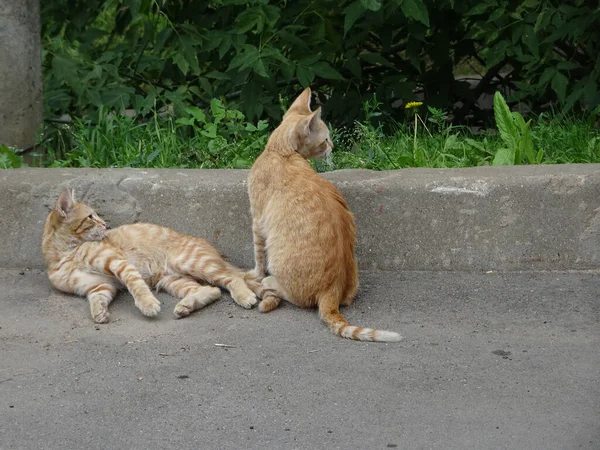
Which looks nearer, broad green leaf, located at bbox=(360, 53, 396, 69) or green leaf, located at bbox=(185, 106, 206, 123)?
green leaf, located at bbox=(185, 106, 206, 123)

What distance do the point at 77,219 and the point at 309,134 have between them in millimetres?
1534

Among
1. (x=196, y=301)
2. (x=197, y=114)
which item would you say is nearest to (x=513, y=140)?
(x=197, y=114)

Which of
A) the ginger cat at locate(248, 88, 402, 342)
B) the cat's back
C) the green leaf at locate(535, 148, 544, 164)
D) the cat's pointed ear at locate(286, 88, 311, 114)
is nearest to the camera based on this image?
the ginger cat at locate(248, 88, 402, 342)

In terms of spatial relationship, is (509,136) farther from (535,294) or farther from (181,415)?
(181,415)

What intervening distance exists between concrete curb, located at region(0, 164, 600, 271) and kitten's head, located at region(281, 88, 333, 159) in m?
0.19

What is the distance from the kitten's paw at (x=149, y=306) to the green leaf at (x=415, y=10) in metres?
2.80

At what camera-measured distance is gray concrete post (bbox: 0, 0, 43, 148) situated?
6469 millimetres

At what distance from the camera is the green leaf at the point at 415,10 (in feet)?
20.6

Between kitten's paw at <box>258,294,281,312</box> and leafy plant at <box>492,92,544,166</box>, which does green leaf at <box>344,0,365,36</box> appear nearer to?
leafy plant at <box>492,92,544,166</box>

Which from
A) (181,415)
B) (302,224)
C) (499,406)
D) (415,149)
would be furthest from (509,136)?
(181,415)

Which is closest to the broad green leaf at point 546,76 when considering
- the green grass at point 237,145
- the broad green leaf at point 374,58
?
the green grass at point 237,145

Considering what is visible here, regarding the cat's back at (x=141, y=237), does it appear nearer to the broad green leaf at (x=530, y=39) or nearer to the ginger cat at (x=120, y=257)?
the ginger cat at (x=120, y=257)

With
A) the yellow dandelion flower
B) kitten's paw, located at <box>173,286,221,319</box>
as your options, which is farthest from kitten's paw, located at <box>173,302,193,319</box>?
the yellow dandelion flower

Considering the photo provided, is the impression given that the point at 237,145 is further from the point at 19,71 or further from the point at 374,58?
the point at 19,71
